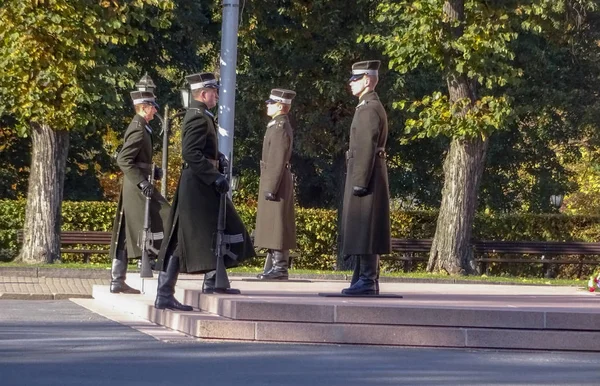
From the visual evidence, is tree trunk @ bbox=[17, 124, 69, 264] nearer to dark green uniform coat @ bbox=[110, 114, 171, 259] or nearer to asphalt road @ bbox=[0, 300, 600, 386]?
dark green uniform coat @ bbox=[110, 114, 171, 259]

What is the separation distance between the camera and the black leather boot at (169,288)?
1246 cm

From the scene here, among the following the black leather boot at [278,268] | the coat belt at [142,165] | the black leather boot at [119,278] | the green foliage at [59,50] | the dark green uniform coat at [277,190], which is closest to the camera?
the coat belt at [142,165]

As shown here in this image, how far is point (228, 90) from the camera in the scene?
21.9 metres

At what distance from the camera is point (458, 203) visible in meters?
29.3

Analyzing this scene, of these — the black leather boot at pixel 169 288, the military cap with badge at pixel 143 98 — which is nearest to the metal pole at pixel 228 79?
the military cap with badge at pixel 143 98

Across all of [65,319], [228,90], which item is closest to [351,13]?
[228,90]

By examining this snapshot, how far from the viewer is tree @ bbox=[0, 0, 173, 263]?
25328mm

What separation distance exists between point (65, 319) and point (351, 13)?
75.9 ft

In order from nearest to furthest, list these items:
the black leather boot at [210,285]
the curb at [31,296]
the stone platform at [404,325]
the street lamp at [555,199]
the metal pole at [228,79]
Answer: the stone platform at [404,325] → the black leather boot at [210,285] → the curb at [31,296] → the metal pole at [228,79] → the street lamp at [555,199]

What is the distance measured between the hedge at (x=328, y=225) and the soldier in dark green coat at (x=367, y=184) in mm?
21393

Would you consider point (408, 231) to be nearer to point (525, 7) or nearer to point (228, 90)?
point (525, 7)

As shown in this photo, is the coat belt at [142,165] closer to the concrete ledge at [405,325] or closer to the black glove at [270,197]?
the black glove at [270,197]

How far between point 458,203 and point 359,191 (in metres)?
16.9

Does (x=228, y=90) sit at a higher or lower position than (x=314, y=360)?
higher
